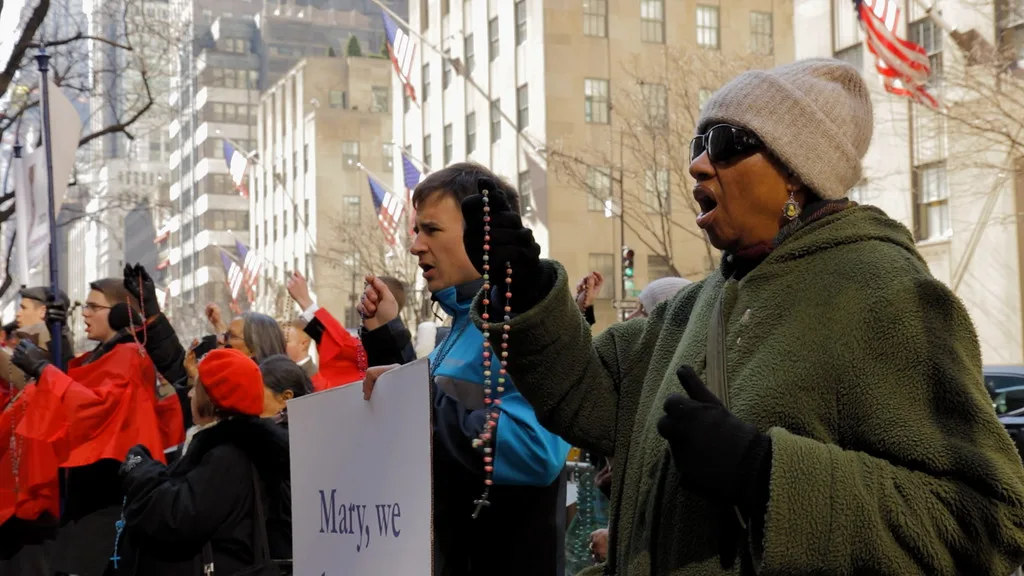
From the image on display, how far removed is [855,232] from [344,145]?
7113 cm

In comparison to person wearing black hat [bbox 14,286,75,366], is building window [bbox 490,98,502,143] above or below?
above

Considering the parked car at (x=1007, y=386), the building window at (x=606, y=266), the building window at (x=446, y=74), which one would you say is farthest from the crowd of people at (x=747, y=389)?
the building window at (x=446, y=74)

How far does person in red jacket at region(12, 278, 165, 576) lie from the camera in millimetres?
6727

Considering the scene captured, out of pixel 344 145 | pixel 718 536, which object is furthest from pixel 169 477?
pixel 344 145

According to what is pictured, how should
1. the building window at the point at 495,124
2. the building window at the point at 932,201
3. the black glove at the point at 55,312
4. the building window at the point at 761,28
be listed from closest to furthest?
the black glove at the point at 55,312 → the building window at the point at 932,201 → the building window at the point at 761,28 → the building window at the point at 495,124

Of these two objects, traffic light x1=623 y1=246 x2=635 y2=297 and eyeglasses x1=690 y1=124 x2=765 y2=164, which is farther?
traffic light x1=623 y1=246 x2=635 y2=297

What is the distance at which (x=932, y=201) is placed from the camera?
25.0 m

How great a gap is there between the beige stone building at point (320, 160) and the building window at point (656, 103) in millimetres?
30397

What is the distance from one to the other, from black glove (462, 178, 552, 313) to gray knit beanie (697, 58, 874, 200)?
45cm

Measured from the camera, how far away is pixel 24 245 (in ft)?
28.1

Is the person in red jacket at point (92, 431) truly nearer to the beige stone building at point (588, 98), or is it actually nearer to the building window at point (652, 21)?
the beige stone building at point (588, 98)

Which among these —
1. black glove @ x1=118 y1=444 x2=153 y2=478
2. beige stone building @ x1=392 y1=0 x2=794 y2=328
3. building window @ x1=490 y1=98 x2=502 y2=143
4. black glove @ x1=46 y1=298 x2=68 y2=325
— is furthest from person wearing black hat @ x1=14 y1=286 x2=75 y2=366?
building window @ x1=490 y1=98 x2=502 y2=143

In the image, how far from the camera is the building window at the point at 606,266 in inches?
1580

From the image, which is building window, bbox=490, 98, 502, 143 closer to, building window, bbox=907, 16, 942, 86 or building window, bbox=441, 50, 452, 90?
building window, bbox=441, 50, 452, 90
